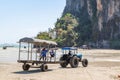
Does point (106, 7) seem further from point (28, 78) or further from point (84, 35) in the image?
point (28, 78)

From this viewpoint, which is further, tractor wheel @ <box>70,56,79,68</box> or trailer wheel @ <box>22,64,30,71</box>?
tractor wheel @ <box>70,56,79,68</box>

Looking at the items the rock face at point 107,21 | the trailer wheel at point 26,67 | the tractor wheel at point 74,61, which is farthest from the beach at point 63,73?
the rock face at point 107,21

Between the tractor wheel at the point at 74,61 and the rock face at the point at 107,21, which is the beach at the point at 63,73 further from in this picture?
the rock face at the point at 107,21

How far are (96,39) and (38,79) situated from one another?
502 ft

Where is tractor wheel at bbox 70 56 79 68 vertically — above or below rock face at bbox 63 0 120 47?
below

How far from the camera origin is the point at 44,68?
2908 cm

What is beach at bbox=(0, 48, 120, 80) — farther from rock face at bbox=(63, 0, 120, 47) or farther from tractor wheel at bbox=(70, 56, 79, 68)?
rock face at bbox=(63, 0, 120, 47)

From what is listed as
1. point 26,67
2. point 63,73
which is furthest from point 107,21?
point 63,73

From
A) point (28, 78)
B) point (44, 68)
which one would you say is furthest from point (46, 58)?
point (28, 78)

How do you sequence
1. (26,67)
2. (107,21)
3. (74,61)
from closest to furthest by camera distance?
(26,67), (74,61), (107,21)

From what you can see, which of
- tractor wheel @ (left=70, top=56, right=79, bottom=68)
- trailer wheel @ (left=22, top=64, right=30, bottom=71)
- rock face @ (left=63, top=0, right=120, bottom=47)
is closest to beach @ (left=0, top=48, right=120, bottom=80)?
trailer wheel @ (left=22, top=64, right=30, bottom=71)

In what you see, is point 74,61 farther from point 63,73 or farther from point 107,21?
point 107,21

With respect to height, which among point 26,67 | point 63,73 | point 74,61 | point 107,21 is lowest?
point 63,73

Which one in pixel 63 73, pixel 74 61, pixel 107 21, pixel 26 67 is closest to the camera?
pixel 63 73
